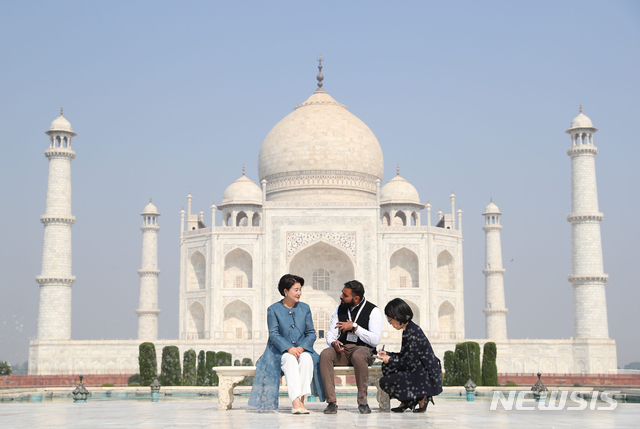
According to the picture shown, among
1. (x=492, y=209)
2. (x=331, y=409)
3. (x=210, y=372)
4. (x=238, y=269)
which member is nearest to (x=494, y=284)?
(x=492, y=209)

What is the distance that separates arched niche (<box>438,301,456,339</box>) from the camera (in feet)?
94.8

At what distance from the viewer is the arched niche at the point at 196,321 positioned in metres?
28.9

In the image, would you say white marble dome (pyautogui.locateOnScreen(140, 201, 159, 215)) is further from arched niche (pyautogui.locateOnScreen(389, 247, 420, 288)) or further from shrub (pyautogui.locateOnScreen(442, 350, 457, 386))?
shrub (pyautogui.locateOnScreen(442, 350, 457, 386))

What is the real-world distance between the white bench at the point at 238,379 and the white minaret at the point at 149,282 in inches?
1050

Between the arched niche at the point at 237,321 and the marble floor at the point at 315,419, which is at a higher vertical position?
the arched niche at the point at 237,321

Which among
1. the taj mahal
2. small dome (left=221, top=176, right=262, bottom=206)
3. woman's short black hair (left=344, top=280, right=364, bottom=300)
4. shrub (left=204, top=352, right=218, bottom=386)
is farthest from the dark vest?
small dome (left=221, top=176, right=262, bottom=206)

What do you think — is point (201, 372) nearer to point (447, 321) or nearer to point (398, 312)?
point (447, 321)

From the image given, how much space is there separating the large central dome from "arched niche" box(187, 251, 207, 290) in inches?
168

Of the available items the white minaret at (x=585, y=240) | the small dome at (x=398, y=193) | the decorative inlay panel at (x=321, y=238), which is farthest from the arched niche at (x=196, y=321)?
the white minaret at (x=585, y=240)

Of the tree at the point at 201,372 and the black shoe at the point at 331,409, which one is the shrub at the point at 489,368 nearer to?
the tree at the point at 201,372

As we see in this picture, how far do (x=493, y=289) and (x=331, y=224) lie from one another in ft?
29.7

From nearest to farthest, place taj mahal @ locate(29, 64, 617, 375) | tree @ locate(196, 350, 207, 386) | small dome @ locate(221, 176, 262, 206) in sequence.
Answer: tree @ locate(196, 350, 207, 386)
taj mahal @ locate(29, 64, 617, 375)
small dome @ locate(221, 176, 262, 206)

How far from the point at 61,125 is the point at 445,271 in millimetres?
14900

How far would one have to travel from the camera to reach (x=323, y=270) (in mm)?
29891
